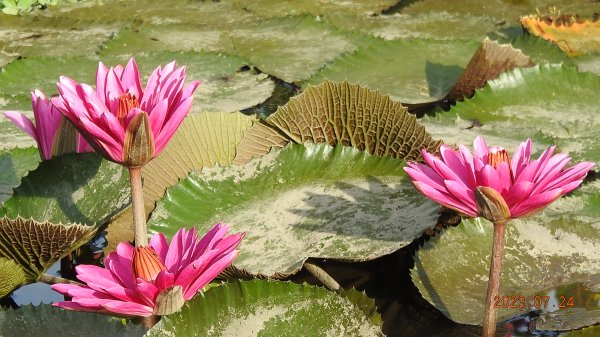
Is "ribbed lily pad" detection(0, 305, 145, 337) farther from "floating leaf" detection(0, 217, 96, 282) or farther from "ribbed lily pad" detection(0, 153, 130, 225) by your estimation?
"ribbed lily pad" detection(0, 153, 130, 225)

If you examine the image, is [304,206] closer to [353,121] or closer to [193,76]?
[353,121]

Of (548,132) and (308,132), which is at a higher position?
(308,132)

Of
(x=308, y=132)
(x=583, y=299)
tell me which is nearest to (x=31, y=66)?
(x=308, y=132)

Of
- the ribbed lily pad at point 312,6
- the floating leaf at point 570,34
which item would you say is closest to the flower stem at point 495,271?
the floating leaf at point 570,34

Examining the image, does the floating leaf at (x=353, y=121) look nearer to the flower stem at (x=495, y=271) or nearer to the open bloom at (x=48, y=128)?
the open bloom at (x=48, y=128)

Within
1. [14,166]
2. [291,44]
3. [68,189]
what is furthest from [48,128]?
[291,44]

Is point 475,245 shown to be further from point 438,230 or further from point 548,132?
point 548,132
